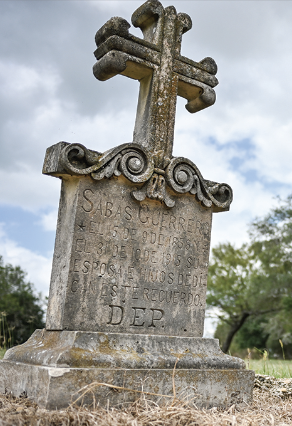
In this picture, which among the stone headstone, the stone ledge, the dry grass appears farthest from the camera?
the stone headstone

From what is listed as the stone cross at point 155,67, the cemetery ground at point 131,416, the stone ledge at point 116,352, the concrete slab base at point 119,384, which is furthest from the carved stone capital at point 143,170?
the cemetery ground at point 131,416

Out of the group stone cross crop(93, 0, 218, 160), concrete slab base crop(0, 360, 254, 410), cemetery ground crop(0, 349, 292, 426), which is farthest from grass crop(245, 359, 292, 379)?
stone cross crop(93, 0, 218, 160)

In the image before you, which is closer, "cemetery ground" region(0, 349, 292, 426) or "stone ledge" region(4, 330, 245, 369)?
"cemetery ground" region(0, 349, 292, 426)

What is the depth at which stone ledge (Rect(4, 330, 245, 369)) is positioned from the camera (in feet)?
11.5

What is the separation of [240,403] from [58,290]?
1988mm

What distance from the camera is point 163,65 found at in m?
4.67

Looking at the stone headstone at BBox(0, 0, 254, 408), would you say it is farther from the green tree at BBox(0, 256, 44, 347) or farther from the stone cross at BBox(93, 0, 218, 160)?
the green tree at BBox(0, 256, 44, 347)

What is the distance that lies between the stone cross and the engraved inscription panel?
610mm

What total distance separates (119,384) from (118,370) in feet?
0.34

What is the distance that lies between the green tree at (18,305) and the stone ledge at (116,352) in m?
9.31

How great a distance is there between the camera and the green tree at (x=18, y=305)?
13.9 metres

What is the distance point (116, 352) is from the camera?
145 inches

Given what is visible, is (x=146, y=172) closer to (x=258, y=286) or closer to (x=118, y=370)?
(x=118, y=370)

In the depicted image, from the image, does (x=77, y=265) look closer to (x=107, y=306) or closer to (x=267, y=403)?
(x=107, y=306)
